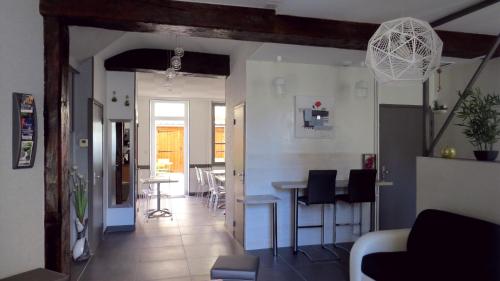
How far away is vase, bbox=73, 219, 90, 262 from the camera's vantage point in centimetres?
411

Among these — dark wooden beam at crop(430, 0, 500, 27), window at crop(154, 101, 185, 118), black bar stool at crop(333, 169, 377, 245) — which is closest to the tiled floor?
black bar stool at crop(333, 169, 377, 245)

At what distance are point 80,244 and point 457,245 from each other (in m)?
3.88

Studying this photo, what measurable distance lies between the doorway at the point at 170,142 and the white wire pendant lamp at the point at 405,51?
7550mm

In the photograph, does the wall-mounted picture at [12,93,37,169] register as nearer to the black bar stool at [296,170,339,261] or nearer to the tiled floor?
the tiled floor

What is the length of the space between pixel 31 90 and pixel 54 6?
0.69 metres

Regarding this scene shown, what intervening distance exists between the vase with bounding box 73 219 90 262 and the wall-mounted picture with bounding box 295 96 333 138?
117 inches

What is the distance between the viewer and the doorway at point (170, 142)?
945 cm

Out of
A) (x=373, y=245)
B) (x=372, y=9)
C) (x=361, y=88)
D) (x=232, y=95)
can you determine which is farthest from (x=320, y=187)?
(x=372, y=9)

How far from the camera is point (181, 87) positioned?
7.91 metres

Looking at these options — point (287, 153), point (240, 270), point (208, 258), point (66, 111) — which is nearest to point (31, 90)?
point (66, 111)

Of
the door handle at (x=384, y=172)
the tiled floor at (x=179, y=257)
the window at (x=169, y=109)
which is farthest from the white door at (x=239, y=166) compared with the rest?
the window at (x=169, y=109)

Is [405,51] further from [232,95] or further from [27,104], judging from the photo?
[232,95]

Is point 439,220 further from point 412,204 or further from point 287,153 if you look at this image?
point 412,204

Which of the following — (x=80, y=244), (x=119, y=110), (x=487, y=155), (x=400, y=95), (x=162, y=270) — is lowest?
(x=162, y=270)
